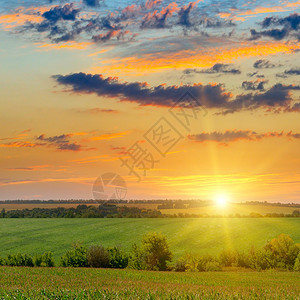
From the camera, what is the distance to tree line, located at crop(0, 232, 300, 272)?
66.9 m

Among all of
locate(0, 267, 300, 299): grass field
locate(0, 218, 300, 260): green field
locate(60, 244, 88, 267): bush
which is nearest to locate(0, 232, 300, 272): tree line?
locate(60, 244, 88, 267): bush

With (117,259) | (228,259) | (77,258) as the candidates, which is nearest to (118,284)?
(77,258)

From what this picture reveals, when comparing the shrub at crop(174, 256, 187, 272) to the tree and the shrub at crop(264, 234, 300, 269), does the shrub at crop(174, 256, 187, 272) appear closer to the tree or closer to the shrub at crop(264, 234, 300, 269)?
the tree

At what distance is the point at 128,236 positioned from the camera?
13550cm

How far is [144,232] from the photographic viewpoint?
13962 centimetres

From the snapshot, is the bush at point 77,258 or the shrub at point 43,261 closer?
the bush at point 77,258

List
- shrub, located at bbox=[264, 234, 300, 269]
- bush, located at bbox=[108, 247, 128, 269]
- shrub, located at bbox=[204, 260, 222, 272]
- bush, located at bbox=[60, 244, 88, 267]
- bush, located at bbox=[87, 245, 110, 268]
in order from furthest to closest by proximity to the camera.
→ shrub, located at bbox=[264, 234, 300, 269]
shrub, located at bbox=[204, 260, 222, 272]
bush, located at bbox=[108, 247, 128, 269]
bush, located at bbox=[60, 244, 88, 267]
bush, located at bbox=[87, 245, 110, 268]

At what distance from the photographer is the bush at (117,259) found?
69125 mm

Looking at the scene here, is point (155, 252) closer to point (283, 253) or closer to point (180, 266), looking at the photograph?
point (180, 266)

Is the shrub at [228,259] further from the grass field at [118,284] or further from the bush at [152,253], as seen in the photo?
the grass field at [118,284]

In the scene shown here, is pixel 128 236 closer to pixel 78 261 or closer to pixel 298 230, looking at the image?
pixel 298 230

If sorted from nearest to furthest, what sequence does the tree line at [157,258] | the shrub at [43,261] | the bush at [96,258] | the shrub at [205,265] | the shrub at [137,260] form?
the bush at [96,258], the tree line at [157,258], the shrub at [43,261], the shrub at [137,260], the shrub at [205,265]

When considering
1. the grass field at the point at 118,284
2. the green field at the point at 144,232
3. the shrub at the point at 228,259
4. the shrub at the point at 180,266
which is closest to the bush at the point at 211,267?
the shrub at the point at 180,266

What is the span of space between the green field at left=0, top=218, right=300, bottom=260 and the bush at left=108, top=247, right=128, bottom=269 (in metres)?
46.2
